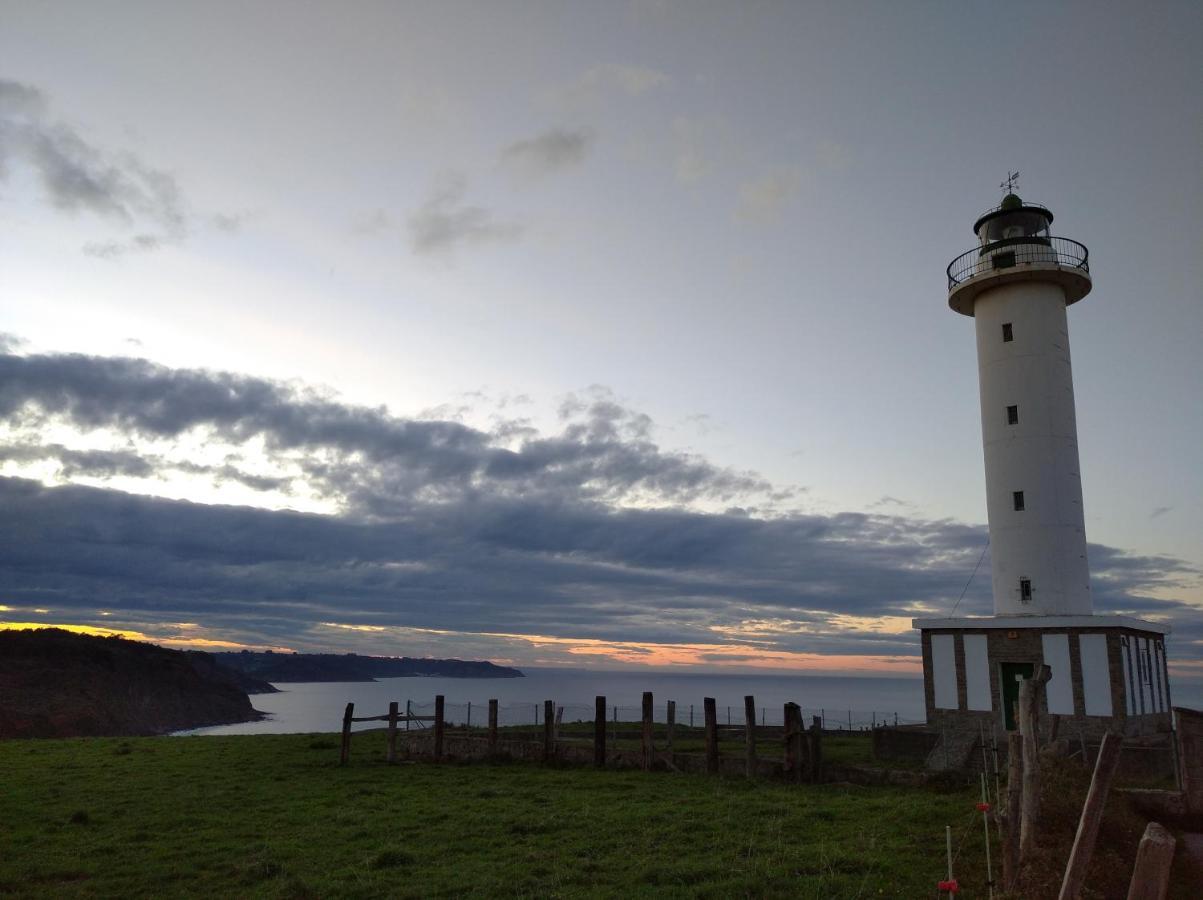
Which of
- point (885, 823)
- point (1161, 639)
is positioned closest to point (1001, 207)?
point (1161, 639)

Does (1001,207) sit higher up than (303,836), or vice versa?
(1001,207)

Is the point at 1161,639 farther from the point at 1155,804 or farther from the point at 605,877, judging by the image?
the point at 605,877

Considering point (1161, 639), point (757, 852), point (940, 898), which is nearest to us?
point (940, 898)

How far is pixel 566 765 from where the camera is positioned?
87.1ft

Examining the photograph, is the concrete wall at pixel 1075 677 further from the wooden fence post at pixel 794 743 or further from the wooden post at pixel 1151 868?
the wooden post at pixel 1151 868

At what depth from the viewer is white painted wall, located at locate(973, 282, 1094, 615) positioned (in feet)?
95.2

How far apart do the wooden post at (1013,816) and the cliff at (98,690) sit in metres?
103

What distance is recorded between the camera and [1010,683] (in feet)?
91.8

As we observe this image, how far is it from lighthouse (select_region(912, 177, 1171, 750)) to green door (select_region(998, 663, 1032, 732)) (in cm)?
4

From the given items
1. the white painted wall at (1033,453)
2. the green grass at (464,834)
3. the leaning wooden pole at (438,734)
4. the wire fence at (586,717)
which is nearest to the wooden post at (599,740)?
the wire fence at (586,717)

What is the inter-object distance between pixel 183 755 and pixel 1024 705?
2807cm

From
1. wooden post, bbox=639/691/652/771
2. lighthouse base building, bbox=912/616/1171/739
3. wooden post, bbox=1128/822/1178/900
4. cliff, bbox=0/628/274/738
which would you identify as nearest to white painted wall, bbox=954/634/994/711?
lighthouse base building, bbox=912/616/1171/739

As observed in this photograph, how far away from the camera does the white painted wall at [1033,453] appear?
95.2 ft

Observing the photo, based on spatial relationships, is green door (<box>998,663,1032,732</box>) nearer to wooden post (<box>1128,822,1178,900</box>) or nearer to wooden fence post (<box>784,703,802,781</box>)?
wooden fence post (<box>784,703,802,781</box>)
